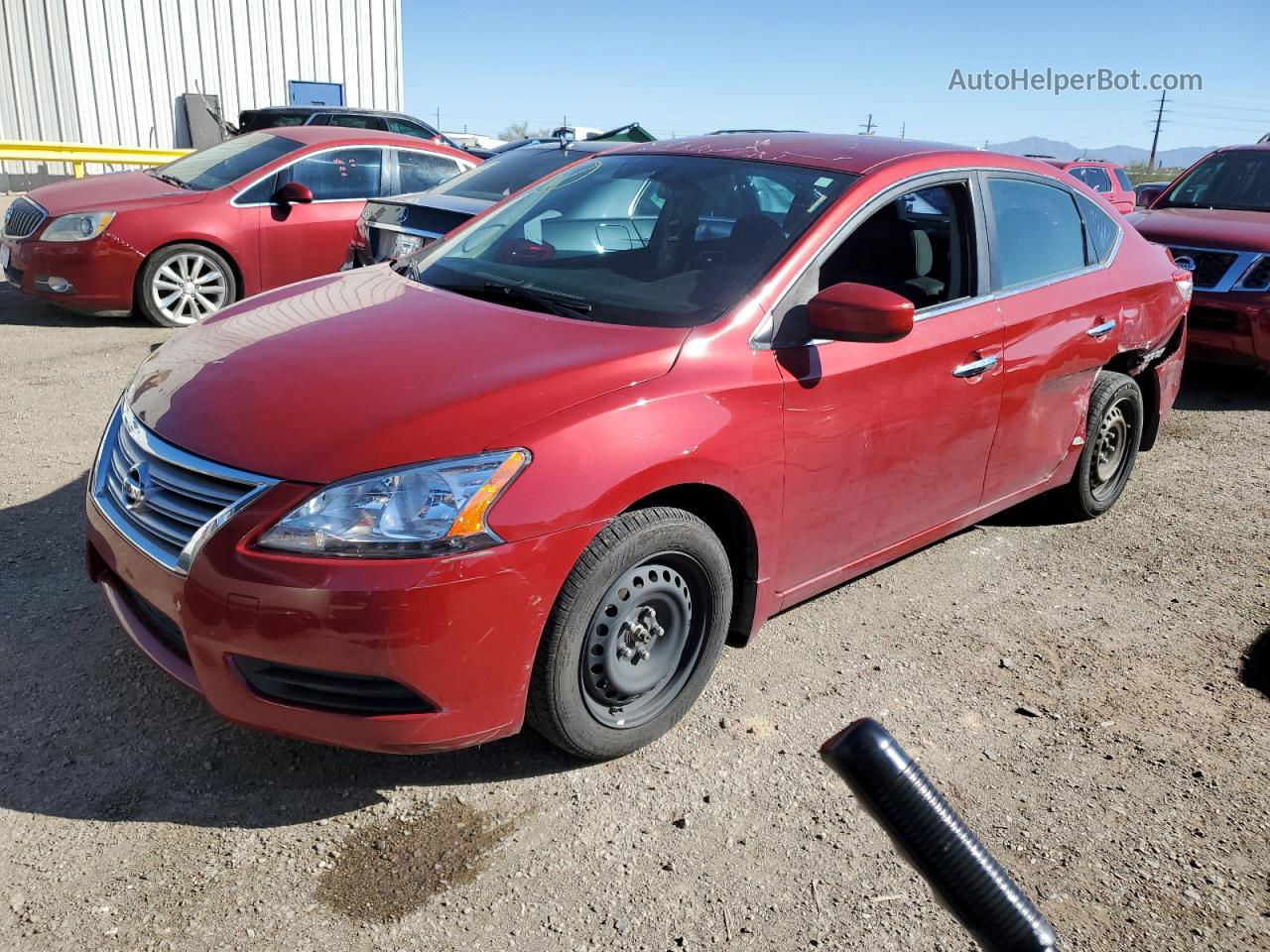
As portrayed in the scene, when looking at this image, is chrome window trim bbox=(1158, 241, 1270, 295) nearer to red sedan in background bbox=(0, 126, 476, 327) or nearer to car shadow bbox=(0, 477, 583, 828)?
red sedan in background bbox=(0, 126, 476, 327)

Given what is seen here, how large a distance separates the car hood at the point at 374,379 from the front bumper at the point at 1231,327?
5.99m

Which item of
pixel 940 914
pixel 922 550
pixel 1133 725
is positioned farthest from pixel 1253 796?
pixel 922 550

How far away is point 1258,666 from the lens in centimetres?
372

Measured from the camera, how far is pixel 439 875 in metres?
2.47

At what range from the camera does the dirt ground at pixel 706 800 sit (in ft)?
7.77

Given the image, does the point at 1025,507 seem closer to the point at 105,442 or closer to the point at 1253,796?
the point at 1253,796

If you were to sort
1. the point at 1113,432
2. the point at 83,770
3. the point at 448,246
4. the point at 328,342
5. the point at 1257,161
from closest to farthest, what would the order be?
the point at 83,770, the point at 328,342, the point at 448,246, the point at 1113,432, the point at 1257,161

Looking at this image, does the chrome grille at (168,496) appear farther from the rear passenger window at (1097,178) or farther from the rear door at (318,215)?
the rear passenger window at (1097,178)

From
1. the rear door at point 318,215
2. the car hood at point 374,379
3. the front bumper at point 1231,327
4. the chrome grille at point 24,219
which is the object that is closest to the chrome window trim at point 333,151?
the rear door at point 318,215

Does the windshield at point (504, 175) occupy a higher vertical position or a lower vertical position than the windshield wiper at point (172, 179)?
higher

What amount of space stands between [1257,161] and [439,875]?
9.14 m

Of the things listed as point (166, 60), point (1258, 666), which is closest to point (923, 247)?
point (1258, 666)

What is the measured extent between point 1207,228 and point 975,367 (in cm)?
533

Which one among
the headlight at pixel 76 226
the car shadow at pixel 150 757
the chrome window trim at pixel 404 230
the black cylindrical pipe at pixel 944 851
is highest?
the black cylindrical pipe at pixel 944 851
